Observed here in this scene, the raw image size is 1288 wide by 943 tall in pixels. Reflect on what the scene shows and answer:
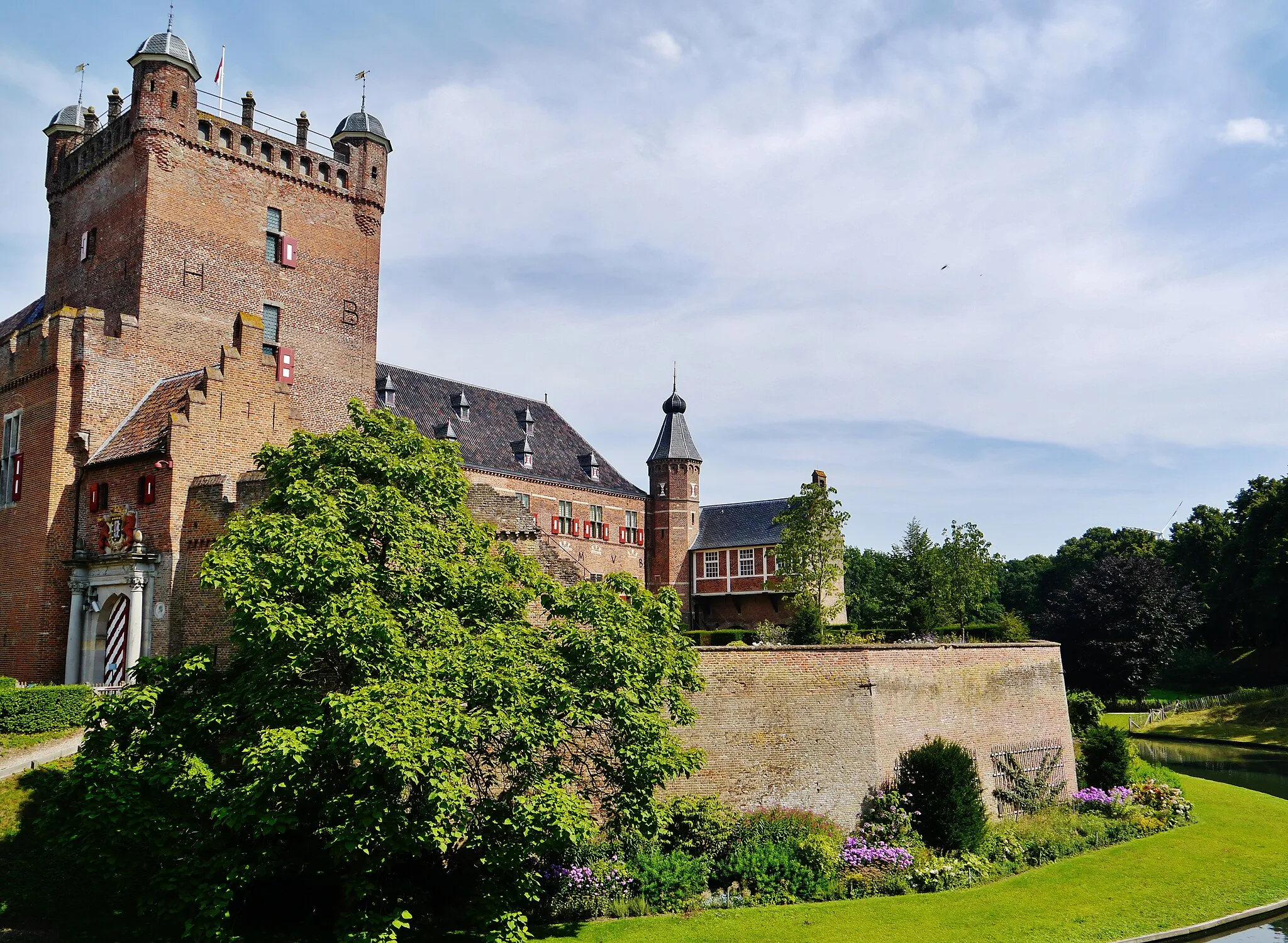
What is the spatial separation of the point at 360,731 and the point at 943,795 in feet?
39.7

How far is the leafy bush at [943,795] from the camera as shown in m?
19.2

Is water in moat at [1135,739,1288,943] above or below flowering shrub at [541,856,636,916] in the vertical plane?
below

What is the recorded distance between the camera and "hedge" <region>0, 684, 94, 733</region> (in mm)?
17109

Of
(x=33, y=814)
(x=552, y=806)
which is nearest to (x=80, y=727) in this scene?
(x=33, y=814)

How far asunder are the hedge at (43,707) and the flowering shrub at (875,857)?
1374cm

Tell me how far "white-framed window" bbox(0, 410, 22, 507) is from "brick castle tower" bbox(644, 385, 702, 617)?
31.9 meters

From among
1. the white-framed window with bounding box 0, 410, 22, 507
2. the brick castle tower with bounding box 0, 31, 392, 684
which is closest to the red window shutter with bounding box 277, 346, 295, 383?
the brick castle tower with bounding box 0, 31, 392, 684

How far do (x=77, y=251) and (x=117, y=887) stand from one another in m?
18.3

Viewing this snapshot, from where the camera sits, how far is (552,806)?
44.5ft

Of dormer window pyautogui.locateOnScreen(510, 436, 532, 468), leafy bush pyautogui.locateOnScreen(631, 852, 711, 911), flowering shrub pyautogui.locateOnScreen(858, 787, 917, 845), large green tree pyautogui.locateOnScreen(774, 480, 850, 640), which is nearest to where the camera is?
leafy bush pyautogui.locateOnScreen(631, 852, 711, 911)

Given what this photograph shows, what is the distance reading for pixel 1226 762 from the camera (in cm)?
3625

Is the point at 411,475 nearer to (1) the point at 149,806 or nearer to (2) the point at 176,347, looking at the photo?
(1) the point at 149,806

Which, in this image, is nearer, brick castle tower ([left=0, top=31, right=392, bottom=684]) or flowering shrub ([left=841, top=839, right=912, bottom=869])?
flowering shrub ([left=841, top=839, right=912, bottom=869])

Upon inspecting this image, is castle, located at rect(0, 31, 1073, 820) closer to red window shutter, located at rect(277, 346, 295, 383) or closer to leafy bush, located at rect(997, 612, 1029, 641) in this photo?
red window shutter, located at rect(277, 346, 295, 383)
